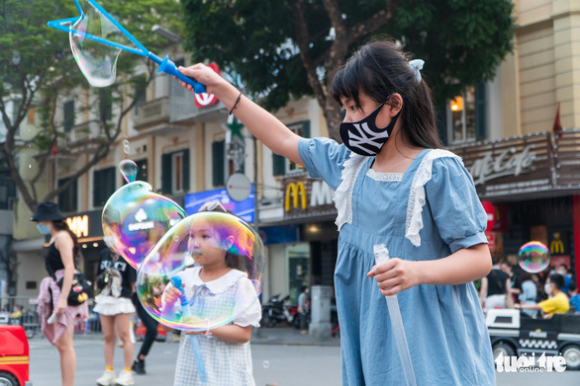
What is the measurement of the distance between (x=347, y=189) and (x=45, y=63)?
18.9 metres

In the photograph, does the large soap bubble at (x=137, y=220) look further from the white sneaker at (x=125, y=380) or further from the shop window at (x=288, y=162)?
the shop window at (x=288, y=162)

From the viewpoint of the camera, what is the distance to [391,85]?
90.7 inches

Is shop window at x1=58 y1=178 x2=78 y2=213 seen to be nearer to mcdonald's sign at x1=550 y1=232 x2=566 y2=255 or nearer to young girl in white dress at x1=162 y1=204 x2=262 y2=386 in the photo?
mcdonald's sign at x1=550 y1=232 x2=566 y2=255

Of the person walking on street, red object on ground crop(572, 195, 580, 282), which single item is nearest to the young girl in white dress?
red object on ground crop(572, 195, 580, 282)

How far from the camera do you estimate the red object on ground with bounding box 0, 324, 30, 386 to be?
22.3 ft

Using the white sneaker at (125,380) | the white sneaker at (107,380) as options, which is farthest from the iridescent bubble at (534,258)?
the white sneaker at (107,380)

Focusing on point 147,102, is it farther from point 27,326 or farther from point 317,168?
point 317,168

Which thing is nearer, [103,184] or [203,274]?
[203,274]

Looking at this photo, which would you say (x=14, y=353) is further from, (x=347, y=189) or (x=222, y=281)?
(x=347, y=189)

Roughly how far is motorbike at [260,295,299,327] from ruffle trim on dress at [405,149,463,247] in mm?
20135

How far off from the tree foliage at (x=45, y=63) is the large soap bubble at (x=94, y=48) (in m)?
6.80

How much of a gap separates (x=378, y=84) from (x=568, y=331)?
28.9ft

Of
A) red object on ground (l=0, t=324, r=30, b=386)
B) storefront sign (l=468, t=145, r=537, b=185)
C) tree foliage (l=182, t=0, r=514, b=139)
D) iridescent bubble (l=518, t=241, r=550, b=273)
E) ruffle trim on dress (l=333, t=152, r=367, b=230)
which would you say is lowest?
red object on ground (l=0, t=324, r=30, b=386)

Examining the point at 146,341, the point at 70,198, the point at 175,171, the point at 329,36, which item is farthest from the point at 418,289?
the point at 70,198
